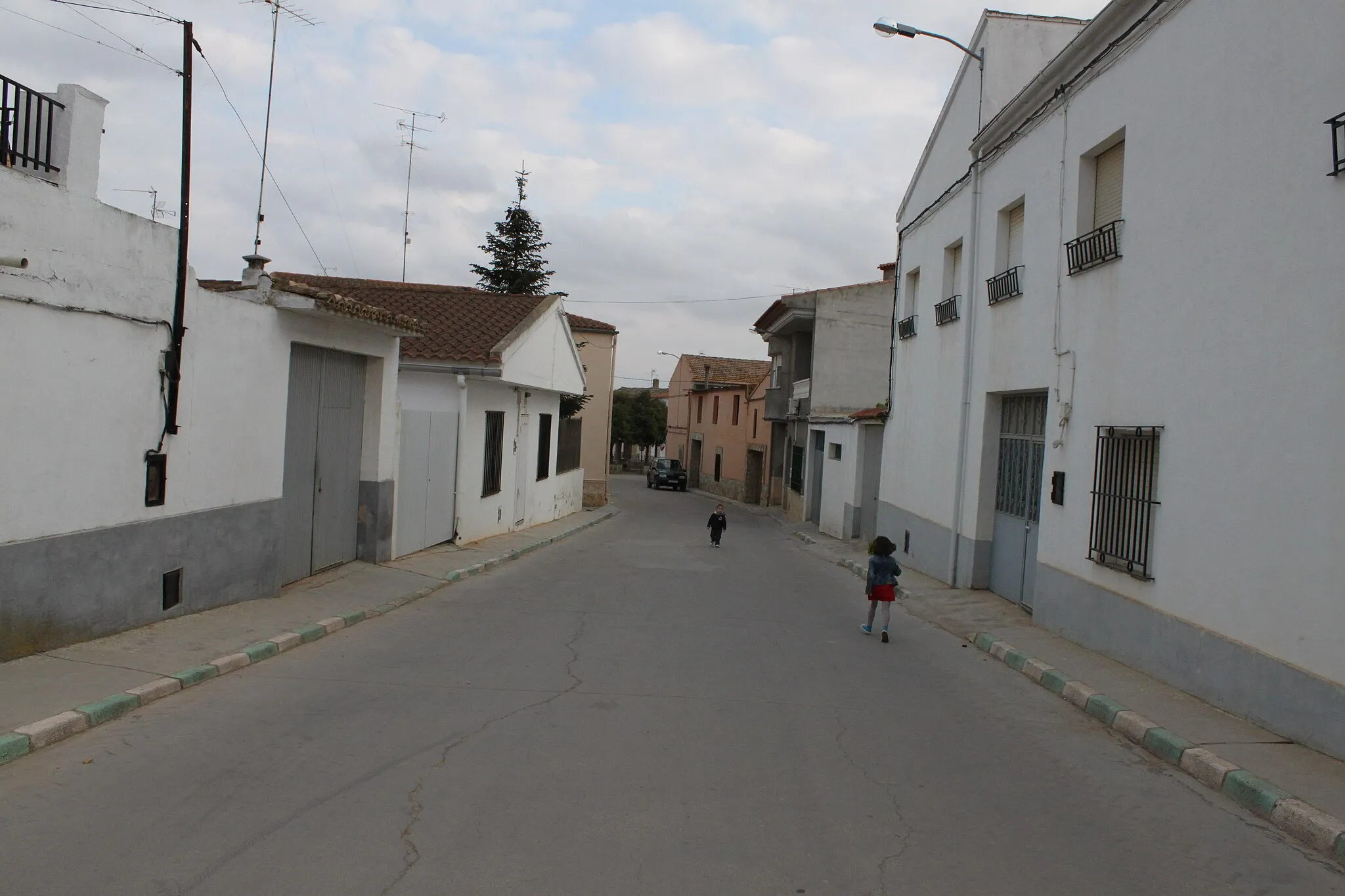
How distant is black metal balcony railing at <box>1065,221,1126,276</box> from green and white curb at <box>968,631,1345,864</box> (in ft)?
13.9

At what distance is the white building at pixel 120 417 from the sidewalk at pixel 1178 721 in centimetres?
781

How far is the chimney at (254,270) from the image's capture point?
34.7 feet

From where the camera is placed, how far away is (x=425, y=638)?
9.76 metres

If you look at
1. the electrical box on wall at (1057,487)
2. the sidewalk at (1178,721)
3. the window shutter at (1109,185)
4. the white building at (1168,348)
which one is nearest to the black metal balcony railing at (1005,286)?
the white building at (1168,348)

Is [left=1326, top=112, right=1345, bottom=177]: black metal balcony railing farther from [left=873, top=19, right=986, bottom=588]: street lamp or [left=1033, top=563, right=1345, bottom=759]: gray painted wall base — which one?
[left=873, top=19, right=986, bottom=588]: street lamp

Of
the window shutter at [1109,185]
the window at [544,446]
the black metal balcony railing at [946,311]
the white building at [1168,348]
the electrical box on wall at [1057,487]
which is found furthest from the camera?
the window at [544,446]

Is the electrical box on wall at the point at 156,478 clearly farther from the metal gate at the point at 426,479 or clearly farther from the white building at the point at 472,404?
the metal gate at the point at 426,479

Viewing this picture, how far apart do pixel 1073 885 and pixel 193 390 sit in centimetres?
821

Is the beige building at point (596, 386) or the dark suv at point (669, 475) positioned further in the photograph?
the dark suv at point (669, 475)

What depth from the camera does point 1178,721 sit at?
23.4 feet

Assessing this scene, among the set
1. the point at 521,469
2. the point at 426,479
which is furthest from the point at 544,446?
the point at 426,479

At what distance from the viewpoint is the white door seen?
21.4 m


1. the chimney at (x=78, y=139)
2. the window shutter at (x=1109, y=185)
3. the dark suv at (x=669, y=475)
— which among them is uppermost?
the window shutter at (x=1109, y=185)

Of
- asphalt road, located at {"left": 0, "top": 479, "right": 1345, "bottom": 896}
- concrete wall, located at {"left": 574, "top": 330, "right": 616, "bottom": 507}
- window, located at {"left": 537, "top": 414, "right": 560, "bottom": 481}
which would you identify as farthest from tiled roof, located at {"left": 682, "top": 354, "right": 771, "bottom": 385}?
asphalt road, located at {"left": 0, "top": 479, "right": 1345, "bottom": 896}
